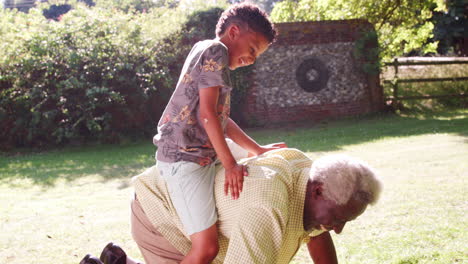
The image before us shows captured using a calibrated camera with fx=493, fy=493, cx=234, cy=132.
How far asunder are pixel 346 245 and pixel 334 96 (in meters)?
11.1

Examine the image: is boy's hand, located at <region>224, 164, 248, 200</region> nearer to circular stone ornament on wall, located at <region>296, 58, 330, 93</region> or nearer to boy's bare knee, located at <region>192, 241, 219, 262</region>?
boy's bare knee, located at <region>192, 241, 219, 262</region>

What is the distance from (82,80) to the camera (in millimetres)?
11766

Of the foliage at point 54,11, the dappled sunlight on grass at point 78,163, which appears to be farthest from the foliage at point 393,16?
the foliage at point 54,11

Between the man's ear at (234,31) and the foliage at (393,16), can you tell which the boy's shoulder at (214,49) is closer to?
the man's ear at (234,31)

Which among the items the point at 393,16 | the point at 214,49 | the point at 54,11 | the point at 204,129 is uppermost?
the point at 54,11

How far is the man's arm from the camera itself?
9.67 feet

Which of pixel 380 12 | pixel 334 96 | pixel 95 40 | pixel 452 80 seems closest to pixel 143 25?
pixel 95 40

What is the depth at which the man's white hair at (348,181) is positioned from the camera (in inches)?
92.0

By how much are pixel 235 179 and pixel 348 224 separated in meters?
2.45

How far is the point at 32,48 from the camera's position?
39.6 feet

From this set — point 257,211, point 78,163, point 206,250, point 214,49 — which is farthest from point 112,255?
point 78,163

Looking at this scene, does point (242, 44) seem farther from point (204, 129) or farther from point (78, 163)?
point (78, 163)

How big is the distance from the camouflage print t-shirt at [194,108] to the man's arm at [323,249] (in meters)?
0.79

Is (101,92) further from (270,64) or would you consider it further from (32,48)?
(270,64)
